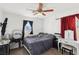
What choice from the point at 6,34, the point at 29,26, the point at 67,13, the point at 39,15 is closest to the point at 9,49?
the point at 6,34

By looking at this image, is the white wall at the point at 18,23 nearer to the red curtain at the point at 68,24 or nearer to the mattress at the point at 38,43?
the mattress at the point at 38,43

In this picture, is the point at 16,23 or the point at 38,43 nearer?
the point at 16,23

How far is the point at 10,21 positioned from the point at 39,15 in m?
Answer: 0.47

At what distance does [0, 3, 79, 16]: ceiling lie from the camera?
121cm

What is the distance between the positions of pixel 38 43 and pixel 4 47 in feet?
1.77

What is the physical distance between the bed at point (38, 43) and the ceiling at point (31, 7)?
0.41 m

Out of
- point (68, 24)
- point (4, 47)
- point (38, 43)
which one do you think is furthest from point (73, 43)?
point (4, 47)

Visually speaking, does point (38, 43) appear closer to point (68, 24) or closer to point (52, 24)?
point (52, 24)

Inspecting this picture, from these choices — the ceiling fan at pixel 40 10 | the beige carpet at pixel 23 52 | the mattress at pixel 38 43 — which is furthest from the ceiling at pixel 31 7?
the beige carpet at pixel 23 52

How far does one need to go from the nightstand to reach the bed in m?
0.28

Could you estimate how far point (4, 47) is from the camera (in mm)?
1215

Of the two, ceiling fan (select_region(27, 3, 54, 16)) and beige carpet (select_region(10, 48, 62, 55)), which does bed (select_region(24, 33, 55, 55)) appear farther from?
ceiling fan (select_region(27, 3, 54, 16))

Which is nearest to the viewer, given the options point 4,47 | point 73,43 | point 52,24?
point 4,47
